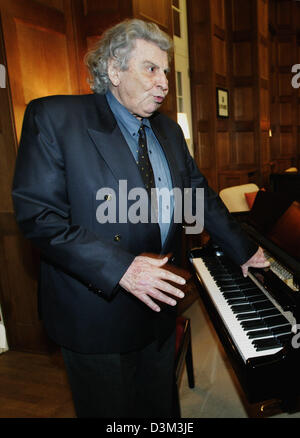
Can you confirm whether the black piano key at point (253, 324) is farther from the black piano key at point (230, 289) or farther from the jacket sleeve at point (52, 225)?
the jacket sleeve at point (52, 225)

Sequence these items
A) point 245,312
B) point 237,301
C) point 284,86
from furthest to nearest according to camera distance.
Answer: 1. point 284,86
2. point 237,301
3. point 245,312

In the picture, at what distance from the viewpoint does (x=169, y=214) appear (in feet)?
4.51

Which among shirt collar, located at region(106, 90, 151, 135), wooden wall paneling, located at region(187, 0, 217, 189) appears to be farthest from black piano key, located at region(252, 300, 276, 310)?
wooden wall paneling, located at region(187, 0, 217, 189)

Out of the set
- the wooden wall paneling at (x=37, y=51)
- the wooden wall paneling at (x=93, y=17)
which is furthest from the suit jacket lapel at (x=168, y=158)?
the wooden wall paneling at (x=93, y=17)

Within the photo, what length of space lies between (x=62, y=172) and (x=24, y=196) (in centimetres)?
14

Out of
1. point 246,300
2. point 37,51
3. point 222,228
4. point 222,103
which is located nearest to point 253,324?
point 246,300

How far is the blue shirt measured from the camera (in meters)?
→ 1.34

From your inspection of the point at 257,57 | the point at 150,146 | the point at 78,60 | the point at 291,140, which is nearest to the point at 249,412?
the point at 150,146

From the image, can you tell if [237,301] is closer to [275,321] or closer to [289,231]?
[275,321]

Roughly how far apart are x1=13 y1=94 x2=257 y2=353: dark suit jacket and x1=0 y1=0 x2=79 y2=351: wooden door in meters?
1.36

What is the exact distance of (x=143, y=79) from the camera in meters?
1.28

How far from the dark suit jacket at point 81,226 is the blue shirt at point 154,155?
0.09 ft

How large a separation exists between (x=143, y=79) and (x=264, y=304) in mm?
980

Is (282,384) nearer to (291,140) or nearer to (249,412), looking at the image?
(249,412)
